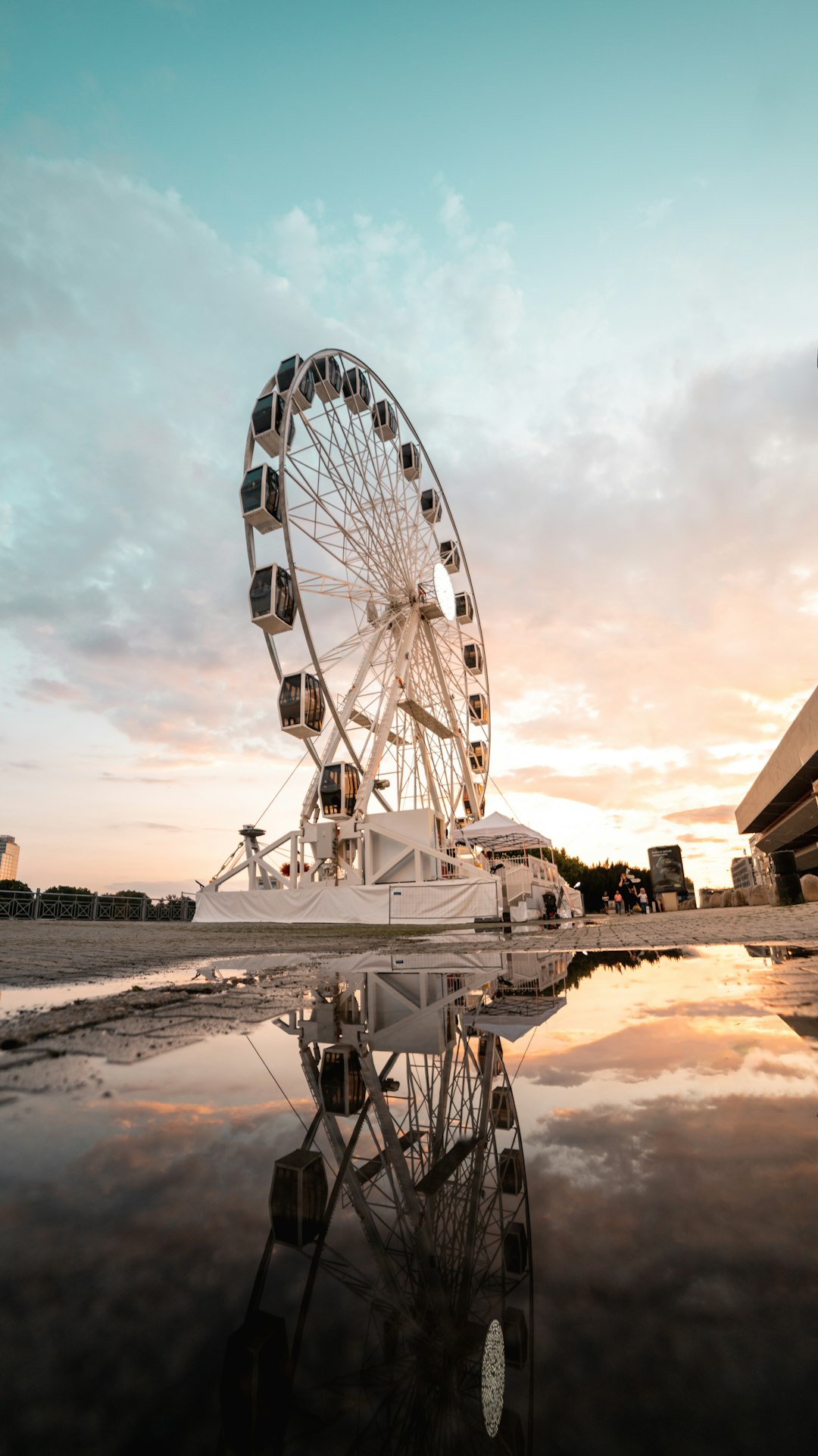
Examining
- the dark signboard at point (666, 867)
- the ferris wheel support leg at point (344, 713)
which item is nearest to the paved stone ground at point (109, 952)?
the ferris wheel support leg at point (344, 713)

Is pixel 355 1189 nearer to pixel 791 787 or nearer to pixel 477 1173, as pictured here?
pixel 477 1173

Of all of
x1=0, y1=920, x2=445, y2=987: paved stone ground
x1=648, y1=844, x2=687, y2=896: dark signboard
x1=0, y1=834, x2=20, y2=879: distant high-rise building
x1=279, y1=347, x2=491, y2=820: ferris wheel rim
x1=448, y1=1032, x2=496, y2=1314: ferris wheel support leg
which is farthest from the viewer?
x1=0, y1=834, x2=20, y2=879: distant high-rise building

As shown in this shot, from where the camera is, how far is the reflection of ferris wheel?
0.61 metres

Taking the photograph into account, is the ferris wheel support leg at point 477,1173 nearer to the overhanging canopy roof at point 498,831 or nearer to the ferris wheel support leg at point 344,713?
the ferris wheel support leg at point 344,713

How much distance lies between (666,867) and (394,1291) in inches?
1174

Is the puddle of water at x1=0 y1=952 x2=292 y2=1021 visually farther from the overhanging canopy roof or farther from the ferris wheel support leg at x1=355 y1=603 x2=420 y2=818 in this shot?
the overhanging canopy roof

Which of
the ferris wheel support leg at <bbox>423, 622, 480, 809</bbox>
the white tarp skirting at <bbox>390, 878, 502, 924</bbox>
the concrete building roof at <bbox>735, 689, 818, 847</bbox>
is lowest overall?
the white tarp skirting at <bbox>390, 878, 502, 924</bbox>

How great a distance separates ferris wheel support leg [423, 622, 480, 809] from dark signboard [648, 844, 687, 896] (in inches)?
308

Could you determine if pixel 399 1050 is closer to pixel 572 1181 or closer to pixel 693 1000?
pixel 572 1181

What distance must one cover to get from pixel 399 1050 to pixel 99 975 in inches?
166

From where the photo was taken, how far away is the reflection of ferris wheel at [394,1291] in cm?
61

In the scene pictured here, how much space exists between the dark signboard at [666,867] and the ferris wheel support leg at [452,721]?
25.7ft

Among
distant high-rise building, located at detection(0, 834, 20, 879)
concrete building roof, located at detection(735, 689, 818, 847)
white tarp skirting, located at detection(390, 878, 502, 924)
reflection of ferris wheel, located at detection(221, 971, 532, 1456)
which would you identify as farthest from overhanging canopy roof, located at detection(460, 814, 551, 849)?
distant high-rise building, located at detection(0, 834, 20, 879)

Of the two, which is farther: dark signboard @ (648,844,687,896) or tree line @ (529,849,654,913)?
tree line @ (529,849,654,913)
